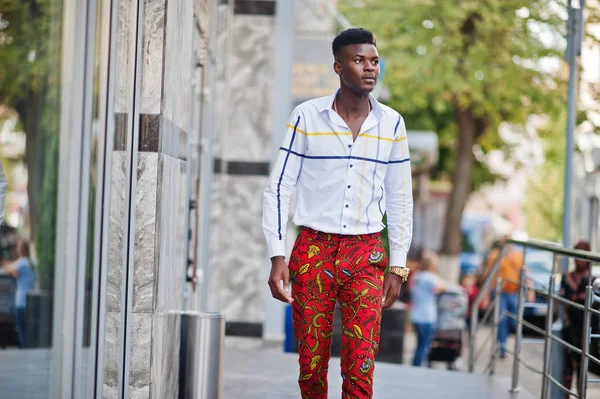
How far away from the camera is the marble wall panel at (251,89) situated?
10.9m

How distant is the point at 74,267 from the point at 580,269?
6241 mm

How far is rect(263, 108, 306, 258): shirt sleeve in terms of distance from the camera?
4691 millimetres

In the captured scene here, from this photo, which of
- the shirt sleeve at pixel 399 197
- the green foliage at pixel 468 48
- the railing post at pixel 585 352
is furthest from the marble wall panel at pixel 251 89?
the green foliage at pixel 468 48

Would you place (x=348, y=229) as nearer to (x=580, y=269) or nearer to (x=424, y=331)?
(x=580, y=269)

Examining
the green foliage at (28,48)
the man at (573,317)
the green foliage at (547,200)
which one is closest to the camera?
the green foliage at (28,48)

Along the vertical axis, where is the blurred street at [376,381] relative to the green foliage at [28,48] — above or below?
below

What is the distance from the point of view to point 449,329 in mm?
14328

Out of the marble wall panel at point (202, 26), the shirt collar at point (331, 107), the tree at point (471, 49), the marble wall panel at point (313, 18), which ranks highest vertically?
the tree at point (471, 49)

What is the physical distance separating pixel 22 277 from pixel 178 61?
4.80ft

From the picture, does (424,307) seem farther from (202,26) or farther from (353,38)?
(353,38)

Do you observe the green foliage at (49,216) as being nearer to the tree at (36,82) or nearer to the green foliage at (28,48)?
the tree at (36,82)

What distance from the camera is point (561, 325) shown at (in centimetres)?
920

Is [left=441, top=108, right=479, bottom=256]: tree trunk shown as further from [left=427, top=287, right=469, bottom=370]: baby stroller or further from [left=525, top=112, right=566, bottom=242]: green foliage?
[left=525, top=112, right=566, bottom=242]: green foliage

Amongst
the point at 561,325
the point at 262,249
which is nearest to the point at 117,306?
the point at 561,325
